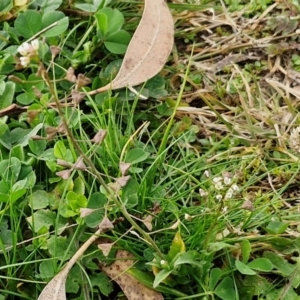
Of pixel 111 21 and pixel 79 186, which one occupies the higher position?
pixel 111 21

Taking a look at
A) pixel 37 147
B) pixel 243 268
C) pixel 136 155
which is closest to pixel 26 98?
pixel 37 147

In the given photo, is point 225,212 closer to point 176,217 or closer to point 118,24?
point 176,217

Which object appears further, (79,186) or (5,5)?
(5,5)

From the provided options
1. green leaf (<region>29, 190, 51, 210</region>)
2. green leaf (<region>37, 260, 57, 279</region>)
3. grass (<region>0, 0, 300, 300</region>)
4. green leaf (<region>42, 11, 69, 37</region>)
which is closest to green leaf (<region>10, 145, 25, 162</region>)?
grass (<region>0, 0, 300, 300</region>)

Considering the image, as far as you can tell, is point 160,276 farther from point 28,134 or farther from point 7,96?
point 7,96

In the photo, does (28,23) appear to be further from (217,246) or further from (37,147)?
(217,246)

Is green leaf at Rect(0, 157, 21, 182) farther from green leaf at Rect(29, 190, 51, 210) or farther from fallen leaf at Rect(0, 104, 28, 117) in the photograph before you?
fallen leaf at Rect(0, 104, 28, 117)

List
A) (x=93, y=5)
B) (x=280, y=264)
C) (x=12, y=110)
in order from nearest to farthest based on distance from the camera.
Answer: (x=280, y=264) → (x=12, y=110) → (x=93, y=5)

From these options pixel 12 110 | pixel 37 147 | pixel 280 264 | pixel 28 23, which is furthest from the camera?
pixel 28 23

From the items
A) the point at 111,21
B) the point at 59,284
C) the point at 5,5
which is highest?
the point at 5,5
